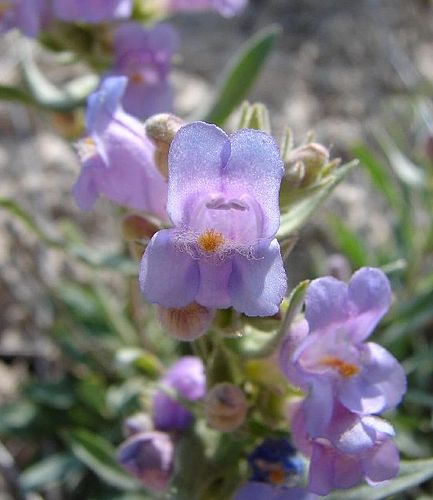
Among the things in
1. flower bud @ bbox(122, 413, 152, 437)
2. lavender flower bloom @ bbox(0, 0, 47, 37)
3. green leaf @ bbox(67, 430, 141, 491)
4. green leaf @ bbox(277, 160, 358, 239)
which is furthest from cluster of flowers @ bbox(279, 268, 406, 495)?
lavender flower bloom @ bbox(0, 0, 47, 37)

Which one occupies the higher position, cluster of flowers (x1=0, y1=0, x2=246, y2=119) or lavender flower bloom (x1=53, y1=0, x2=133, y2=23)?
lavender flower bloom (x1=53, y1=0, x2=133, y2=23)

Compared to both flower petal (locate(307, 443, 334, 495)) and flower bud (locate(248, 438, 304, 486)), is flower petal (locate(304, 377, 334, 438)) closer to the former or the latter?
flower petal (locate(307, 443, 334, 495))

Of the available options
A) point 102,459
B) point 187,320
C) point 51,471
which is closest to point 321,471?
point 187,320

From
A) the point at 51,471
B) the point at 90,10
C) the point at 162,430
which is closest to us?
the point at 162,430

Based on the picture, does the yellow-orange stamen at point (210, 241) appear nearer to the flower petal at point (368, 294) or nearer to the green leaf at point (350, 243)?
the flower petal at point (368, 294)

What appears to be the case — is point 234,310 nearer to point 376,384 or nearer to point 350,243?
point 376,384

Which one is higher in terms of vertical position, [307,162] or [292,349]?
[307,162]
